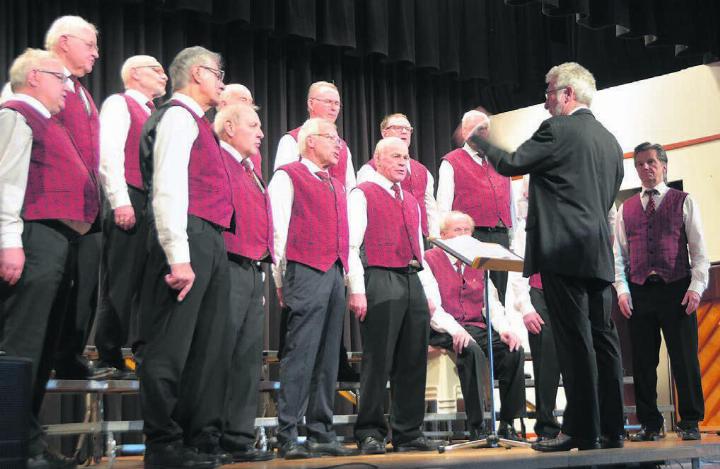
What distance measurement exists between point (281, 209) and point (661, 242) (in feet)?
7.07

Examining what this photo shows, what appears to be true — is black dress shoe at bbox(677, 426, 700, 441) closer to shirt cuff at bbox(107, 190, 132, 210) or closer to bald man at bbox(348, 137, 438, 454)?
bald man at bbox(348, 137, 438, 454)

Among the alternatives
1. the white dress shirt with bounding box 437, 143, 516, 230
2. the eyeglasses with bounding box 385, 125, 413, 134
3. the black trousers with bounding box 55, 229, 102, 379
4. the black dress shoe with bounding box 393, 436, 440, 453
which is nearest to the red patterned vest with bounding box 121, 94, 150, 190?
the black trousers with bounding box 55, 229, 102, 379

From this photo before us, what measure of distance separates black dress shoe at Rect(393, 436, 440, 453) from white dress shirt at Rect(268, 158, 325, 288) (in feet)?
3.00

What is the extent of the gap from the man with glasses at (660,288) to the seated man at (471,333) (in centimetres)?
63

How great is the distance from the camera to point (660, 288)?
4.95 metres

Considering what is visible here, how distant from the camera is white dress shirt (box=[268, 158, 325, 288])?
13.0ft

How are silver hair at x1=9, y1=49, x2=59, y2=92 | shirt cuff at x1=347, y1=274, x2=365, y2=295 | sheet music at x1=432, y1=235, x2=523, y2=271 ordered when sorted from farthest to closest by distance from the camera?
shirt cuff at x1=347, y1=274, x2=365, y2=295, sheet music at x1=432, y1=235, x2=523, y2=271, silver hair at x1=9, y1=49, x2=59, y2=92

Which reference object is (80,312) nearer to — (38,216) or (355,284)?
(38,216)

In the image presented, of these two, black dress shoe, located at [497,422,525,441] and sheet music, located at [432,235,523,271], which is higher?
sheet music, located at [432,235,523,271]

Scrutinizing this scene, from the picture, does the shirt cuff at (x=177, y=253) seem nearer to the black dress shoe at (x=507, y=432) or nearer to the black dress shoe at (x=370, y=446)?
the black dress shoe at (x=370, y=446)

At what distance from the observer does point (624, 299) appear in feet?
16.4

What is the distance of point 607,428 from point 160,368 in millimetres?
1849

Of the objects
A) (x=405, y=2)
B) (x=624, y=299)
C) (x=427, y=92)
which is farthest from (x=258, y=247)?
(x=427, y=92)

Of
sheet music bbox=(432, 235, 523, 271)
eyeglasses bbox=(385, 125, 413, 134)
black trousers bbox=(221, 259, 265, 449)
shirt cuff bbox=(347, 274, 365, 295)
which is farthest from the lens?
eyeglasses bbox=(385, 125, 413, 134)
